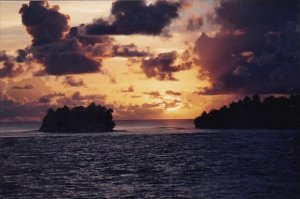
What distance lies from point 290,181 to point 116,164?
3195 cm

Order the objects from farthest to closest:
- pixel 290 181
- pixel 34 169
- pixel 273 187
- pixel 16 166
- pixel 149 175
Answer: pixel 16 166, pixel 34 169, pixel 149 175, pixel 290 181, pixel 273 187

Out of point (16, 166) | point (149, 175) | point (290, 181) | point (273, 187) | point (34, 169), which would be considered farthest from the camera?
point (16, 166)

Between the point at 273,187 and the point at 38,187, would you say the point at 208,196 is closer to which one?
the point at 273,187

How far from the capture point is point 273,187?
171ft

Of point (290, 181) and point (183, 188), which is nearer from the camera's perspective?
point (183, 188)

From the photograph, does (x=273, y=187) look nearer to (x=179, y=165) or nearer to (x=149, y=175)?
(x=149, y=175)

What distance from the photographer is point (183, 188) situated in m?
53.0

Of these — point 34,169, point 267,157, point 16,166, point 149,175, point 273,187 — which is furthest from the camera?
point 267,157

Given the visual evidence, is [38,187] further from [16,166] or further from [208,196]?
[16,166]

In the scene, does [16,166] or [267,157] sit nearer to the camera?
[16,166]

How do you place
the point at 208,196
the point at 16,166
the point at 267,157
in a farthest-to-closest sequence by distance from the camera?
the point at 267,157
the point at 16,166
the point at 208,196

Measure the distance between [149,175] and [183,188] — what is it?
39.2ft

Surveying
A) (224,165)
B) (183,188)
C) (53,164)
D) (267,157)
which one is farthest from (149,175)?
(267,157)

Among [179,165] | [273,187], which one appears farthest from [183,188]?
[179,165]
